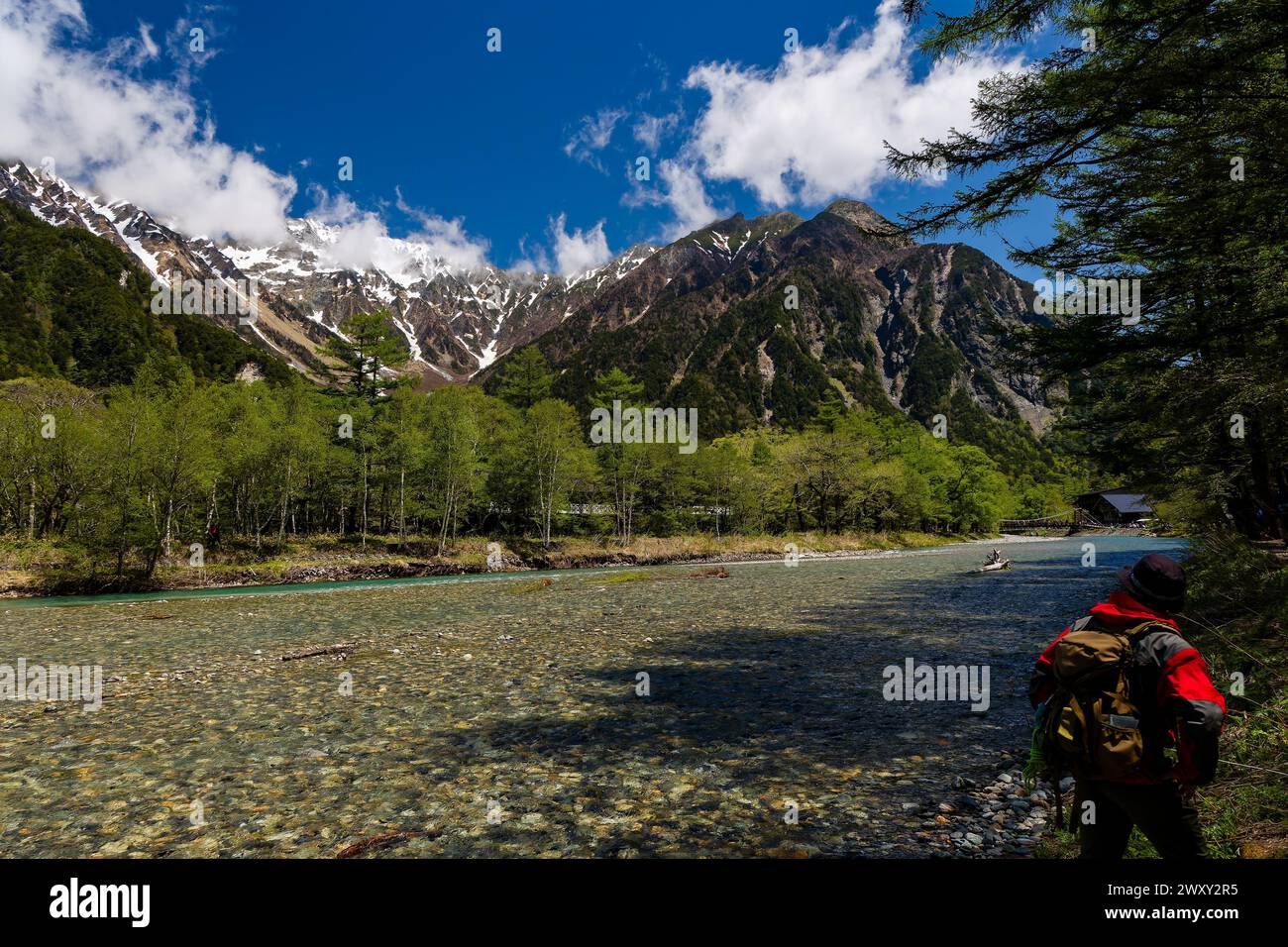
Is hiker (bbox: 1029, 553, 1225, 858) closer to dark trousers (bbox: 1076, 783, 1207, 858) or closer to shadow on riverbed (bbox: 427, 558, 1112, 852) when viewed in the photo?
dark trousers (bbox: 1076, 783, 1207, 858)

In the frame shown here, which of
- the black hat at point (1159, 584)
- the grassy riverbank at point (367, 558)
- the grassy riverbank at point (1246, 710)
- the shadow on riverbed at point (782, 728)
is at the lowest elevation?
the grassy riverbank at point (367, 558)

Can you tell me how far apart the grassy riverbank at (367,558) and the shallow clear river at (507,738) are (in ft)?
59.1

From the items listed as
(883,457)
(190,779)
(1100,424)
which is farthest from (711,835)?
(883,457)

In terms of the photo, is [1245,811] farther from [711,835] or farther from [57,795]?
[57,795]

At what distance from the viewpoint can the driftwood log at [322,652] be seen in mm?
16734

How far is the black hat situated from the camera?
4.18 metres

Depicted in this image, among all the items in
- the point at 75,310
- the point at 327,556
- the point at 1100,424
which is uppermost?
the point at 75,310

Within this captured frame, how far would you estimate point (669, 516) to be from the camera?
7725cm

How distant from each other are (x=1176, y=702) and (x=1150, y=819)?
0.85 m

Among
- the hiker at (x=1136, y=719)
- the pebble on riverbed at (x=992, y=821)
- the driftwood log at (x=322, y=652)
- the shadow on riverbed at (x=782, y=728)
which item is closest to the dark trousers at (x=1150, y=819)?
the hiker at (x=1136, y=719)

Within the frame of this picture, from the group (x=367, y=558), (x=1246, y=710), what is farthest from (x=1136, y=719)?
(x=367, y=558)

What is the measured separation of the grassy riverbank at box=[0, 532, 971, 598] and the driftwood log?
29486 millimetres

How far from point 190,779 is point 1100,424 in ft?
99.5

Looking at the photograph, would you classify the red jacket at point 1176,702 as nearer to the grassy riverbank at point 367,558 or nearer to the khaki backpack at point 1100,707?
the khaki backpack at point 1100,707
